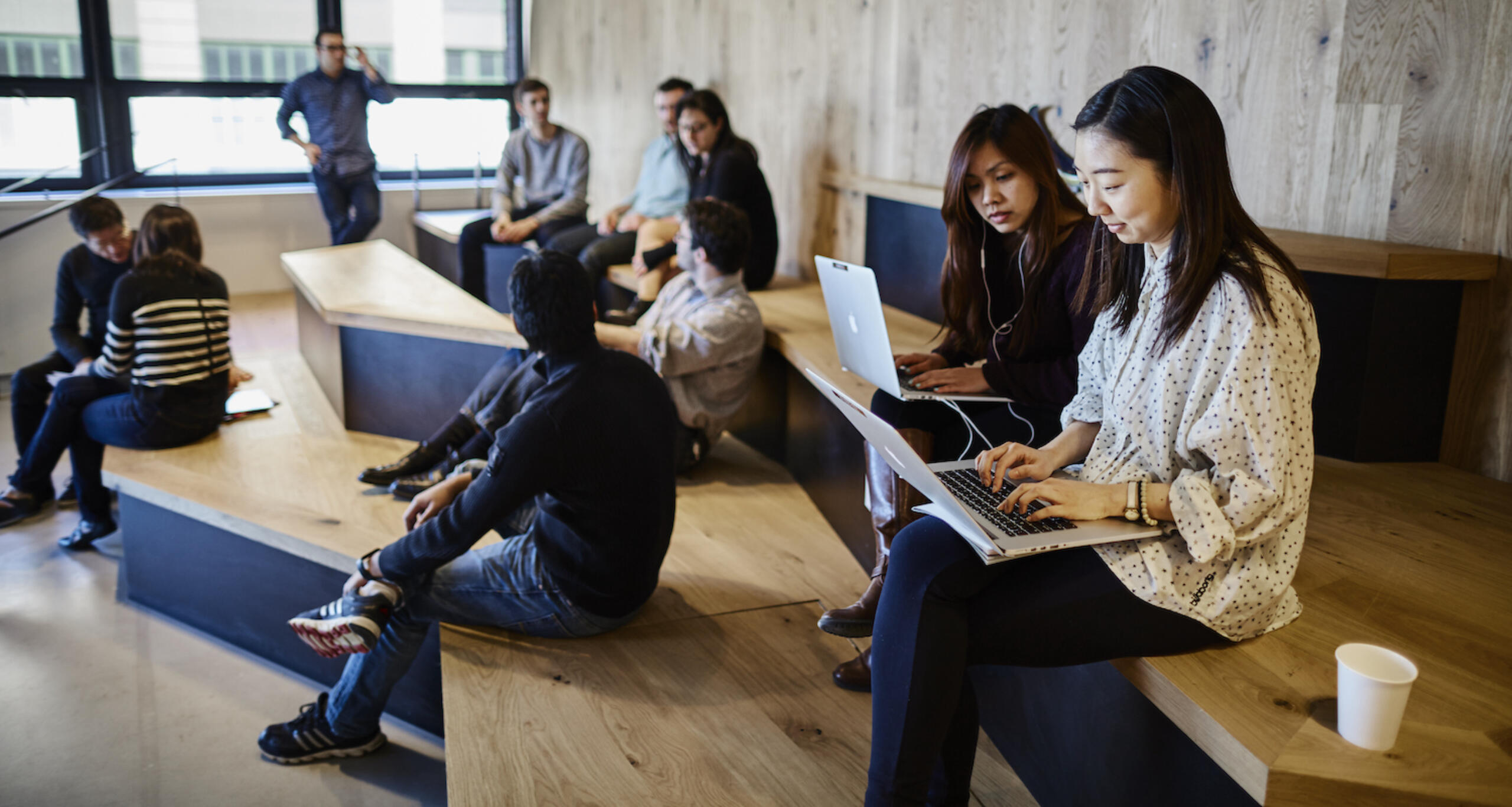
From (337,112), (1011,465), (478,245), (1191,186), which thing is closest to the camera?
(1191,186)

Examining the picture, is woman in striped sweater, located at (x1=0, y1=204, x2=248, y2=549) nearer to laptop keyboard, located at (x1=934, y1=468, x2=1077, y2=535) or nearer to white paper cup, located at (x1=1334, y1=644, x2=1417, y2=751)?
laptop keyboard, located at (x1=934, y1=468, x2=1077, y2=535)

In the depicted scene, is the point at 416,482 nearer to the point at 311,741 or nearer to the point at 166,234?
the point at 311,741

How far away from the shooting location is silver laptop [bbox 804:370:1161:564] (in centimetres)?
130

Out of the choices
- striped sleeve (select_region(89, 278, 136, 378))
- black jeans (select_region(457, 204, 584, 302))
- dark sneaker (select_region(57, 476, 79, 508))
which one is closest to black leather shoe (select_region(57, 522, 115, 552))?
dark sneaker (select_region(57, 476, 79, 508))

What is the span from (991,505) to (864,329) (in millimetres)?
738

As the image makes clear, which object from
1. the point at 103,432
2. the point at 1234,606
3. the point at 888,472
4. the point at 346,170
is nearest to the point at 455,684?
the point at 888,472

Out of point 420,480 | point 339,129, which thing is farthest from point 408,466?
point 339,129

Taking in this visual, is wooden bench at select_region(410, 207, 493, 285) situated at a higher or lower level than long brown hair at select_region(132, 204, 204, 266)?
lower

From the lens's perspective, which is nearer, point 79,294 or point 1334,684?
point 1334,684

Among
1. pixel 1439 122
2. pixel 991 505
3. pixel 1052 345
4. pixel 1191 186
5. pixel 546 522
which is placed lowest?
pixel 546 522

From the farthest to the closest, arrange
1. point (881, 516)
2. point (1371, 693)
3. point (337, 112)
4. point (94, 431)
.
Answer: point (337, 112) < point (94, 431) < point (881, 516) < point (1371, 693)

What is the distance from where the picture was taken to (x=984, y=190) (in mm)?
2059

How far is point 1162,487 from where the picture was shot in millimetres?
1340

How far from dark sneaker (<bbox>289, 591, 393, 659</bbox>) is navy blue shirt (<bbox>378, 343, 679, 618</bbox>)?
0.24ft
